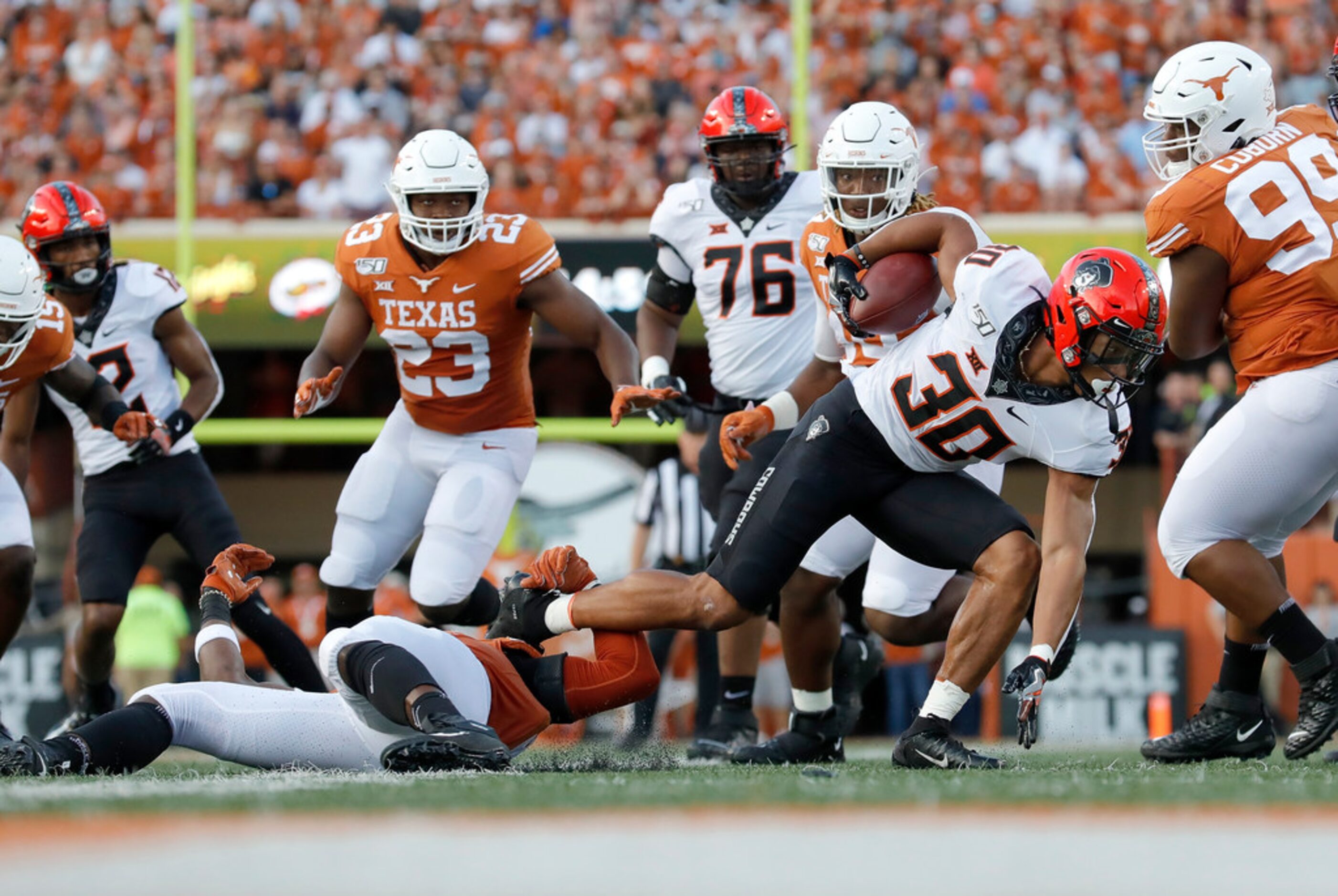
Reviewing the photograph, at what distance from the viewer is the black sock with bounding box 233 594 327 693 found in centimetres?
540

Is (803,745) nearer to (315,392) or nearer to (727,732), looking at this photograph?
(727,732)

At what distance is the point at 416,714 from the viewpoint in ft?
12.3

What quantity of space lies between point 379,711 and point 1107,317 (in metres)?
1.88

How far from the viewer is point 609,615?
14.3ft

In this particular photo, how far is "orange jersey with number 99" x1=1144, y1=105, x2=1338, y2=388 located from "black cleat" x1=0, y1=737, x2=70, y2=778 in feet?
9.78

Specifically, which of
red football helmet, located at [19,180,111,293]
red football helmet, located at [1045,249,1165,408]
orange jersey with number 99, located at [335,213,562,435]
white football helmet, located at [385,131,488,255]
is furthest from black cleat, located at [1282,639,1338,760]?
red football helmet, located at [19,180,111,293]

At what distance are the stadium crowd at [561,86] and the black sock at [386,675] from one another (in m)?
7.63

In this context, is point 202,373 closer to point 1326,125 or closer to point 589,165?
point 1326,125

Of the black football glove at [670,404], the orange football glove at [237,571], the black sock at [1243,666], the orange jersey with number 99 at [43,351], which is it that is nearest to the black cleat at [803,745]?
the black football glove at [670,404]

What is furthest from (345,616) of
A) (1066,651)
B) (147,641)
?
(147,641)

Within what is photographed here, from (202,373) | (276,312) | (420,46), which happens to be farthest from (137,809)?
(420,46)

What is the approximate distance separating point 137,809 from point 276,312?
27.8 feet

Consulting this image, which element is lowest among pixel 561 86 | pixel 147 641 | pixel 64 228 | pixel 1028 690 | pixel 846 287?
pixel 147 641

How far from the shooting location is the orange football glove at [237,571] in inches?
186
